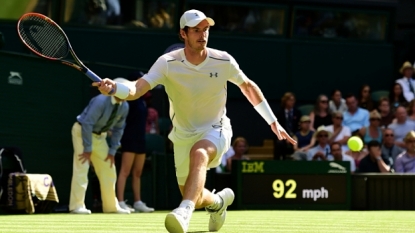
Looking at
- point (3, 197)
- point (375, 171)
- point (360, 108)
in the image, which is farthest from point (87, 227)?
point (360, 108)

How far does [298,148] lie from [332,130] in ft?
2.33

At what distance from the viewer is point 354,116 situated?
1677cm

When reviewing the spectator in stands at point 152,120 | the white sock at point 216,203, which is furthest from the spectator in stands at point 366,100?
the white sock at point 216,203

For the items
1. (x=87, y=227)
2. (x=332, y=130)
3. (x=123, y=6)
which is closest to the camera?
(x=87, y=227)

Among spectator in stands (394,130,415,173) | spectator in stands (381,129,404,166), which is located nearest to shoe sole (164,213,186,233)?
spectator in stands (394,130,415,173)

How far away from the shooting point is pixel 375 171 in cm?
1549

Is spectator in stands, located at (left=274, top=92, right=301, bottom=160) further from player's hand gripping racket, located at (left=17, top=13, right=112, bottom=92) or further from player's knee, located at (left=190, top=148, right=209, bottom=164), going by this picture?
player's knee, located at (left=190, top=148, right=209, bottom=164)

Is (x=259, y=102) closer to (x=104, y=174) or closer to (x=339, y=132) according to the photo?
(x=104, y=174)

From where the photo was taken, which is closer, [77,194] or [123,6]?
[77,194]

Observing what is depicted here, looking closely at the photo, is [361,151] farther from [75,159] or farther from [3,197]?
[3,197]

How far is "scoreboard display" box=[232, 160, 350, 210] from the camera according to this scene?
14812 millimetres

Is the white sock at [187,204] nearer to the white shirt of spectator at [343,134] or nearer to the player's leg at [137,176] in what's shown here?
the player's leg at [137,176]

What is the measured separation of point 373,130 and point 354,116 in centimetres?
47

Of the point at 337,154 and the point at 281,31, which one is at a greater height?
the point at 281,31
